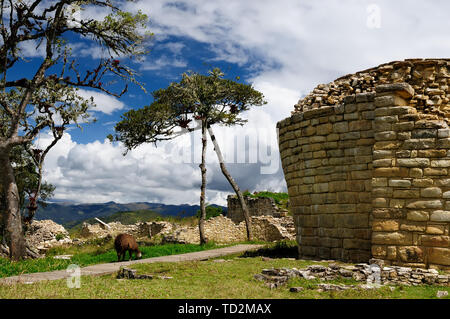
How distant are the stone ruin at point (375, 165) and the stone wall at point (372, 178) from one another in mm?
18

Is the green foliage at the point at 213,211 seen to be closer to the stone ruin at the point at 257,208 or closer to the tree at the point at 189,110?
the stone ruin at the point at 257,208

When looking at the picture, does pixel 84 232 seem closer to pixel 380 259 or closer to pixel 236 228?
pixel 236 228

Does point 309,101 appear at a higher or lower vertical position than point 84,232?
higher

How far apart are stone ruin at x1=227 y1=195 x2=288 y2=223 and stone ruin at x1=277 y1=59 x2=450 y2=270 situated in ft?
52.0

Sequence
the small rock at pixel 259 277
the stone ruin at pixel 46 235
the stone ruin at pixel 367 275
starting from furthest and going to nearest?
the stone ruin at pixel 46 235 → the small rock at pixel 259 277 → the stone ruin at pixel 367 275

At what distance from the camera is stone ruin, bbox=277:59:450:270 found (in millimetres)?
8109

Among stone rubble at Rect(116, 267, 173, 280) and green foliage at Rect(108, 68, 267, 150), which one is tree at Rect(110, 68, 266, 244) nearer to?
green foliage at Rect(108, 68, 267, 150)

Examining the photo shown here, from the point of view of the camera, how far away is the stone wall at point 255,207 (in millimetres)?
26905

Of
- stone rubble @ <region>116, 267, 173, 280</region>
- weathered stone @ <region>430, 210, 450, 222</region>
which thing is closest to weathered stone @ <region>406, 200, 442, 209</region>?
weathered stone @ <region>430, 210, 450, 222</region>

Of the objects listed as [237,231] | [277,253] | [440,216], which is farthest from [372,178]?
[237,231]

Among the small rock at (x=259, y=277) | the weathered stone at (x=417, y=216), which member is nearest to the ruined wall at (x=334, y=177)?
the weathered stone at (x=417, y=216)

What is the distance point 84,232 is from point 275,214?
12016 millimetres
